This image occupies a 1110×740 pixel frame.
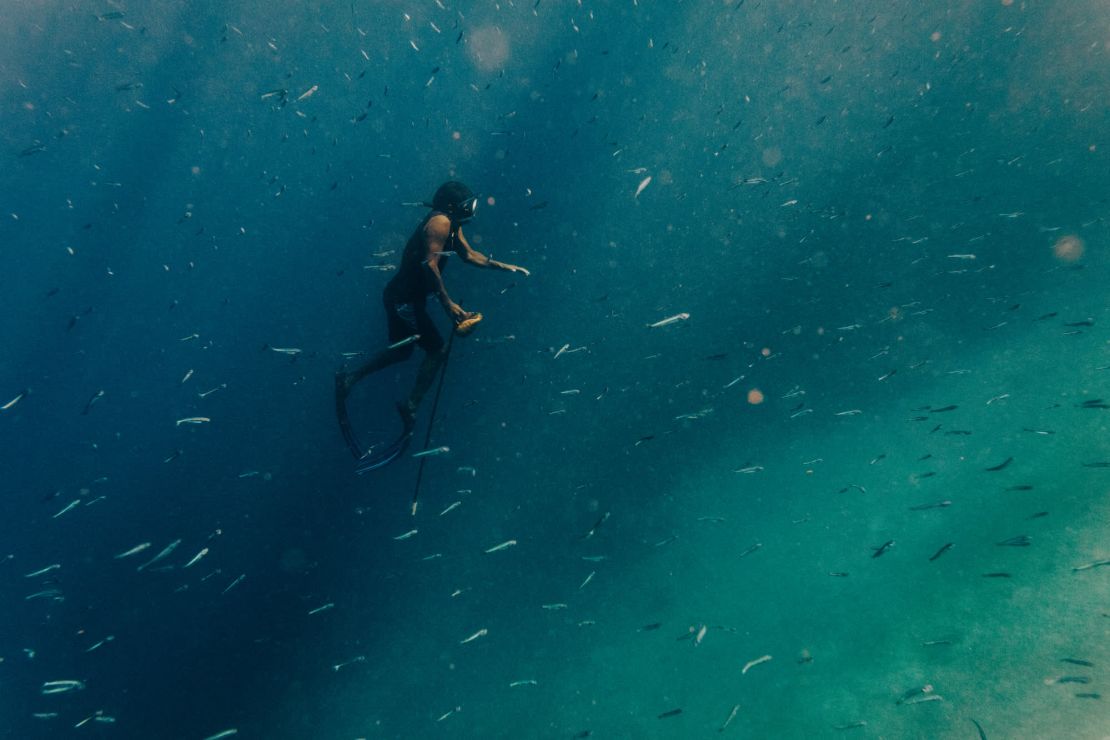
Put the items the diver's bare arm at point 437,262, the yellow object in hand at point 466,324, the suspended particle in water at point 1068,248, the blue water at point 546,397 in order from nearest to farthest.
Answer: the yellow object in hand at point 466,324 → the diver's bare arm at point 437,262 → the blue water at point 546,397 → the suspended particle in water at point 1068,248

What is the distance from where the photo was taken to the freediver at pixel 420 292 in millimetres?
4010

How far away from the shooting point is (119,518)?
751cm

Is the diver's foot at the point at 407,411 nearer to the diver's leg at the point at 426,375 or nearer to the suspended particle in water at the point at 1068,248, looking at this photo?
the diver's leg at the point at 426,375

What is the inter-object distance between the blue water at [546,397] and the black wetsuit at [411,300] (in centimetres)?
268

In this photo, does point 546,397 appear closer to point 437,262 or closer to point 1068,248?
point 437,262

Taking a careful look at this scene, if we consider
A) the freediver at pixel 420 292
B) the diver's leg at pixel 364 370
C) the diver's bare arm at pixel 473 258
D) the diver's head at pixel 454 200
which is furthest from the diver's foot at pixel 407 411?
the diver's head at pixel 454 200

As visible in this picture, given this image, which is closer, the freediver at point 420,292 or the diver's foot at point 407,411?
the freediver at point 420,292

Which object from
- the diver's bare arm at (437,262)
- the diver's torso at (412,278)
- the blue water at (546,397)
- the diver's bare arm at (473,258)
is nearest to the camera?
the diver's bare arm at (437,262)

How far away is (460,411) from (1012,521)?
10133 mm

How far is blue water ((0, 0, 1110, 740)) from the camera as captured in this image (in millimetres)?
7137

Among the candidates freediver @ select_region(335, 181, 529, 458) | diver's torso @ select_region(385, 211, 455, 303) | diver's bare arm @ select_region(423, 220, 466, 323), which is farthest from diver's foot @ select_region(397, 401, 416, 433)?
diver's bare arm @ select_region(423, 220, 466, 323)

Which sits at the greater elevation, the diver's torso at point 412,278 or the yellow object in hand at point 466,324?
the diver's torso at point 412,278

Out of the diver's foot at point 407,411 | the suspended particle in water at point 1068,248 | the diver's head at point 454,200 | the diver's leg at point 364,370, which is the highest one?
the diver's head at point 454,200

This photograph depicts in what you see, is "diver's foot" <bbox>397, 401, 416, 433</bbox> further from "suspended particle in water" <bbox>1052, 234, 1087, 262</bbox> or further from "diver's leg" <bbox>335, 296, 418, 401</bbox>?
"suspended particle in water" <bbox>1052, 234, 1087, 262</bbox>
